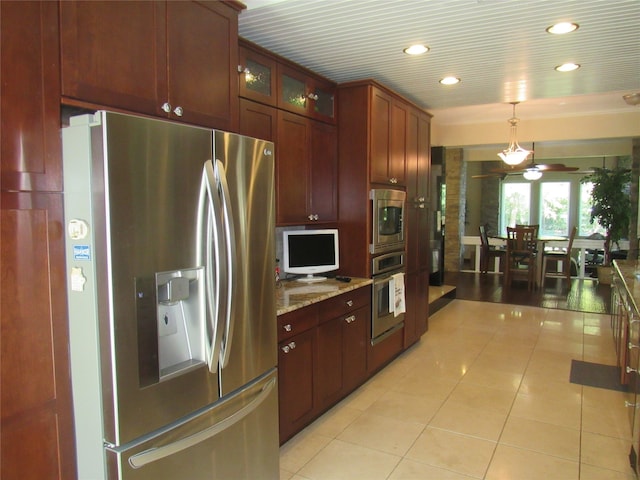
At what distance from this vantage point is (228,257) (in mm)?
1761

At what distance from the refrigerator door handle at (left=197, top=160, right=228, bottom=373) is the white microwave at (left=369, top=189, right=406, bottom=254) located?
1995mm

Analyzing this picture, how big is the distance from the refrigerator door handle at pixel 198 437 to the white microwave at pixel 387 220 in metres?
1.76

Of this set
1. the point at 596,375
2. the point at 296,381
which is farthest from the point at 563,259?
the point at 296,381

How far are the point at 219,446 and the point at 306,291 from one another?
1.33 meters

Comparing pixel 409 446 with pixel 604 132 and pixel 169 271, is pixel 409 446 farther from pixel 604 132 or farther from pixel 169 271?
pixel 604 132

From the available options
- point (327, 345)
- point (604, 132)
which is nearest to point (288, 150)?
point (327, 345)

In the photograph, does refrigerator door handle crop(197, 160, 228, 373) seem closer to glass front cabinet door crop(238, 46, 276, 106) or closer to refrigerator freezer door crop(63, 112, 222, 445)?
refrigerator freezer door crop(63, 112, 222, 445)

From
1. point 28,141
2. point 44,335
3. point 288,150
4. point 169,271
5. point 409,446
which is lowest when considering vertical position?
point 409,446

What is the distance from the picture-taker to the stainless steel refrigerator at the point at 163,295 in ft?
4.66

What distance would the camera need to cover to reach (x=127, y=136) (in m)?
1.45

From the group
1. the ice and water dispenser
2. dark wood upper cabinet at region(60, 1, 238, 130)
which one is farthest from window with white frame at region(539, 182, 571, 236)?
the ice and water dispenser

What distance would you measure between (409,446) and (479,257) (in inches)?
296

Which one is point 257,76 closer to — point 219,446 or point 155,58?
point 155,58

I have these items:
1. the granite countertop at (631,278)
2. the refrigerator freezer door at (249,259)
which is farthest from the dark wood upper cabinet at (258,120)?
the granite countertop at (631,278)
